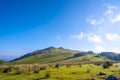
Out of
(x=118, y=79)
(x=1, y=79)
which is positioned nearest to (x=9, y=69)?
(x=1, y=79)

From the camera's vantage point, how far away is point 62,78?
131 ft

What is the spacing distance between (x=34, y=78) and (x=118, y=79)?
14933 mm

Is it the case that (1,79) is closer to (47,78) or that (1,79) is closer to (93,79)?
(47,78)

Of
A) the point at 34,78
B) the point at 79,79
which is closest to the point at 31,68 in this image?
the point at 34,78

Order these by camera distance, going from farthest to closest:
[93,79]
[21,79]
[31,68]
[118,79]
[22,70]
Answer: [31,68] < [22,70] < [21,79] < [93,79] < [118,79]

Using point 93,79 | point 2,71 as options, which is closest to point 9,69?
point 2,71

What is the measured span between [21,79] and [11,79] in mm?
1990

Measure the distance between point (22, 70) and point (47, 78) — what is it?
11.6 m

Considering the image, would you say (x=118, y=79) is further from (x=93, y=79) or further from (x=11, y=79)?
(x=11, y=79)

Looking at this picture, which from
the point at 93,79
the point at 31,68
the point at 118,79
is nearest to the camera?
the point at 118,79

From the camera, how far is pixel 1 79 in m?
39.8

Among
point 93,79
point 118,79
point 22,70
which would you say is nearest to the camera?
point 118,79

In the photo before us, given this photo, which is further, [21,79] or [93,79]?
[21,79]

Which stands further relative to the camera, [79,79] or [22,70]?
[22,70]
